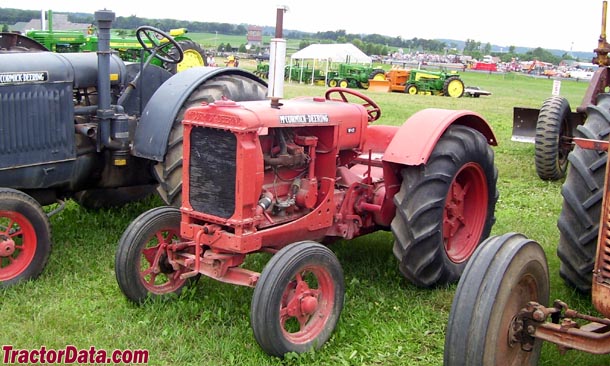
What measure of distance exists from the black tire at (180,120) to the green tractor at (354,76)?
25.3 metres

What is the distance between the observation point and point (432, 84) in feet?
93.7

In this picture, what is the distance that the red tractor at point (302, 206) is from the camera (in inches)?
158

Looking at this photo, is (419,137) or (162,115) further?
(162,115)

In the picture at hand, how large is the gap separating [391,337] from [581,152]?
60.8 inches

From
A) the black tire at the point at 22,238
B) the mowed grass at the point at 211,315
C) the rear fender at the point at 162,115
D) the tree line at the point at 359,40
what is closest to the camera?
the mowed grass at the point at 211,315

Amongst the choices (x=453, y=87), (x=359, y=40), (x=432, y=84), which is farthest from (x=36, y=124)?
(x=359, y=40)

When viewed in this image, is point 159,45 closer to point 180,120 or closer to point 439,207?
point 180,120

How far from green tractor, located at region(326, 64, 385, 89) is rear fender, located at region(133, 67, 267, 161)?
25.6m

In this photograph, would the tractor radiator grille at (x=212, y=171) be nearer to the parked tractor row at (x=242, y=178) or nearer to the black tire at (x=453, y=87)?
the parked tractor row at (x=242, y=178)

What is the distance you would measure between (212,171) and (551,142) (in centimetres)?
586

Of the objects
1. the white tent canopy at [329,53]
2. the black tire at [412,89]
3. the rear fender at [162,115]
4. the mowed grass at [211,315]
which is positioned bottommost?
the black tire at [412,89]

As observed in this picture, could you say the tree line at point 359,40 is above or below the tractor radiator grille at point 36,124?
below

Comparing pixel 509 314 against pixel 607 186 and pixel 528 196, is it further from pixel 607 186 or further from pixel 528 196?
pixel 528 196

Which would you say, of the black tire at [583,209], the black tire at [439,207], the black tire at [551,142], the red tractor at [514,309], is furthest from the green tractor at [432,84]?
the red tractor at [514,309]
